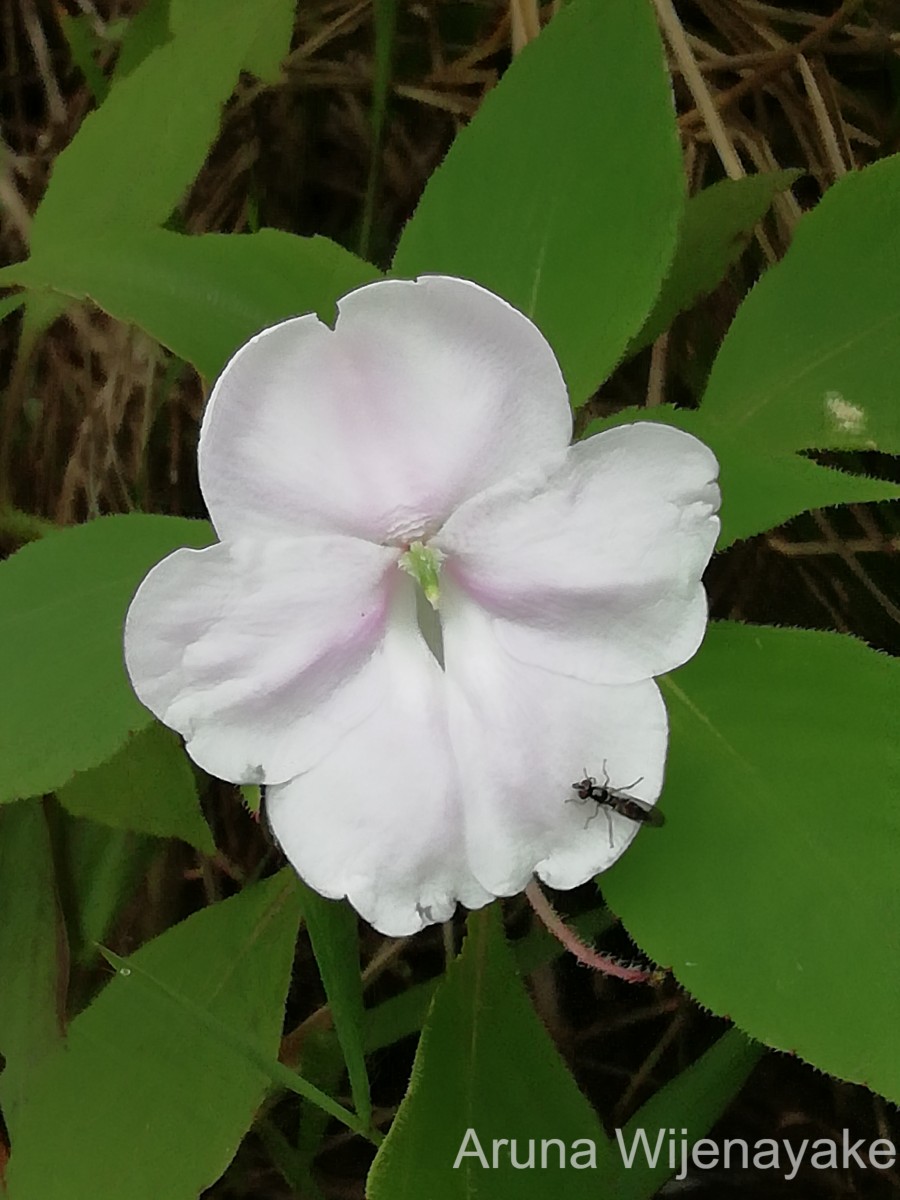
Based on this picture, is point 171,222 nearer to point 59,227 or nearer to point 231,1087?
point 59,227

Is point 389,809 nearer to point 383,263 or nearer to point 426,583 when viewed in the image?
point 426,583

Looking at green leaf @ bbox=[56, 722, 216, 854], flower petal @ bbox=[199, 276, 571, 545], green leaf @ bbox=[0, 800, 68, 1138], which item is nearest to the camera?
flower petal @ bbox=[199, 276, 571, 545]

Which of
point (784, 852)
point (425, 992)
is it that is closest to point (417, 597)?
point (784, 852)

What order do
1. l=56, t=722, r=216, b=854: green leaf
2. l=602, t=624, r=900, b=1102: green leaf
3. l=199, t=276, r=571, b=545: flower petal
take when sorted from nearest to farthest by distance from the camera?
l=199, t=276, r=571, b=545: flower petal
l=602, t=624, r=900, b=1102: green leaf
l=56, t=722, r=216, b=854: green leaf

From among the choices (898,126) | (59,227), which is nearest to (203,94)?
(59,227)

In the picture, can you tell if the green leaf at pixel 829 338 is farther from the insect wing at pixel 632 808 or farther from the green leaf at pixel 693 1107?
the green leaf at pixel 693 1107

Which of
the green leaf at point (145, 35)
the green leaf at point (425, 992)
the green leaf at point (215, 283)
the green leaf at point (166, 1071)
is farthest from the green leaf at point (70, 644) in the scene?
the green leaf at point (145, 35)

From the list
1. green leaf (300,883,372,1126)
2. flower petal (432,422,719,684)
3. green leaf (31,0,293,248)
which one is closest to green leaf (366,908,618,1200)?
green leaf (300,883,372,1126)

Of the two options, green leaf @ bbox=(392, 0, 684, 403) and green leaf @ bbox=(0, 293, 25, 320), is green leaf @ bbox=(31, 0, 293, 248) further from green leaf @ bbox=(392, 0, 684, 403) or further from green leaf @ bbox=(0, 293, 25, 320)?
green leaf @ bbox=(392, 0, 684, 403)
